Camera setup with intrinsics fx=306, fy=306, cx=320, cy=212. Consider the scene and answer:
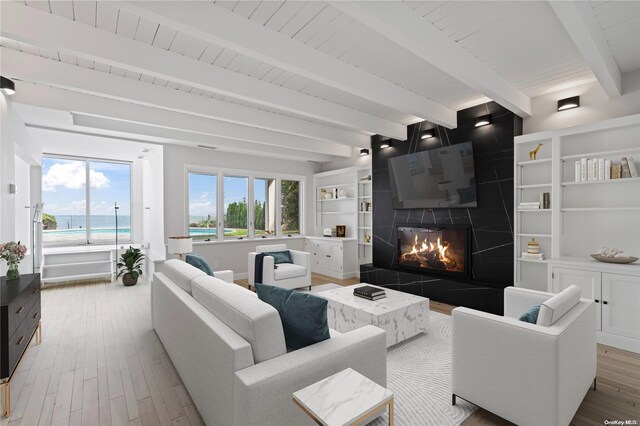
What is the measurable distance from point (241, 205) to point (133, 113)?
3.06m

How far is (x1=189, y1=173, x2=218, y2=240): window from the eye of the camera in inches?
241

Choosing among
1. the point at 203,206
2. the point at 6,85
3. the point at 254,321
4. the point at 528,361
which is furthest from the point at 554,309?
the point at 203,206

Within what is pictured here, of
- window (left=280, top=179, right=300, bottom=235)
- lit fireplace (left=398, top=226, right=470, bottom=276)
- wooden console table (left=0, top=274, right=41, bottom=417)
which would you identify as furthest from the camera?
window (left=280, top=179, right=300, bottom=235)

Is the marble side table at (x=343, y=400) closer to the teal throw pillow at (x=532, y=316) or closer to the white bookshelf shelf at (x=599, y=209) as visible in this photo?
the teal throw pillow at (x=532, y=316)

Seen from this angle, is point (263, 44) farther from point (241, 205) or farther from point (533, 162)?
point (241, 205)

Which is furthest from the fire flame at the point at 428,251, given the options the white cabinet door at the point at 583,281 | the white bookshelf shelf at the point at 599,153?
the white bookshelf shelf at the point at 599,153

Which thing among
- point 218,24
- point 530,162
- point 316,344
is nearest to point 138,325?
point 316,344

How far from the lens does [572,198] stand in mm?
3754

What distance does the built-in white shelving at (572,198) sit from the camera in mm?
3359

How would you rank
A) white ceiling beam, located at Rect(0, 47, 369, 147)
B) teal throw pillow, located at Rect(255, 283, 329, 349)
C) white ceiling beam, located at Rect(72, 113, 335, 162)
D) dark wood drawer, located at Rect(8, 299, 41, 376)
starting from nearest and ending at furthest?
teal throw pillow, located at Rect(255, 283, 329, 349), dark wood drawer, located at Rect(8, 299, 41, 376), white ceiling beam, located at Rect(0, 47, 369, 147), white ceiling beam, located at Rect(72, 113, 335, 162)

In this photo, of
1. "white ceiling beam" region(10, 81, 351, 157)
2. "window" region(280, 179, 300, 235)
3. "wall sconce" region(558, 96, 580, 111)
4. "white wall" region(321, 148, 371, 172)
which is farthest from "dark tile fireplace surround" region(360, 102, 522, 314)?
"window" region(280, 179, 300, 235)

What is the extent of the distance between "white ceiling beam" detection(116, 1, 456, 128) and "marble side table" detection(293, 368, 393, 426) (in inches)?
91.5

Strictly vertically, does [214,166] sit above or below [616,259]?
above

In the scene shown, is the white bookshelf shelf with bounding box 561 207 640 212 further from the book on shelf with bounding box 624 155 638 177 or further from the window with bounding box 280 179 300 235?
the window with bounding box 280 179 300 235
